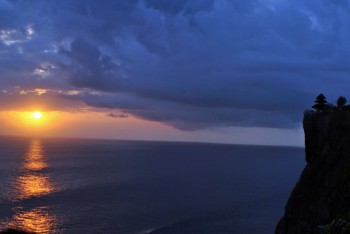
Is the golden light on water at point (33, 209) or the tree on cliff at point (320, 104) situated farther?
the golden light on water at point (33, 209)

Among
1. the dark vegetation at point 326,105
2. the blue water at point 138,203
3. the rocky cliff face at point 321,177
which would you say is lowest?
the blue water at point 138,203

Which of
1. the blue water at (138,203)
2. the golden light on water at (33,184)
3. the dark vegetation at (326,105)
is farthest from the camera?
the golden light on water at (33,184)

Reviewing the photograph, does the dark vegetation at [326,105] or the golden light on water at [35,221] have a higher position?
the dark vegetation at [326,105]

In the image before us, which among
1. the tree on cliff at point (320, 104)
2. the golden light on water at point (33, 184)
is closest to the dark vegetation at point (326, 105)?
the tree on cliff at point (320, 104)

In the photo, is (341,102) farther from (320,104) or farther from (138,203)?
(138,203)

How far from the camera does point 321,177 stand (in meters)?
41.6

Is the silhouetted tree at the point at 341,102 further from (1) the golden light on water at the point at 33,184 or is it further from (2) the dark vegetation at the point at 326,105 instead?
(1) the golden light on water at the point at 33,184

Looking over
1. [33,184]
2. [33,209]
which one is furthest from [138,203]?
[33,184]

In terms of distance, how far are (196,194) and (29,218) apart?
62.3m

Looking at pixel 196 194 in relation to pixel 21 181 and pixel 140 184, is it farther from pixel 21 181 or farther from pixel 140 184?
pixel 21 181

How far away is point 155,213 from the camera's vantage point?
106312 millimetres

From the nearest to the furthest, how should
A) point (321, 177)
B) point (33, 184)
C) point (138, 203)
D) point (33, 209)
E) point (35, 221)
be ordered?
1. point (321, 177)
2. point (35, 221)
3. point (33, 209)
4. point (138, 203)
5. point (33, 184)

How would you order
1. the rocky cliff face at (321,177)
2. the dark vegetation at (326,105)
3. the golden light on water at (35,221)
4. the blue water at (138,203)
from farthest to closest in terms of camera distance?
the blue water at (138,203), the golden light on water at (35,221), the dark vegetation at (326,105), the rocky cliff face at (321,177)

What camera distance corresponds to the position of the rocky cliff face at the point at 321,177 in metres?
37.4
